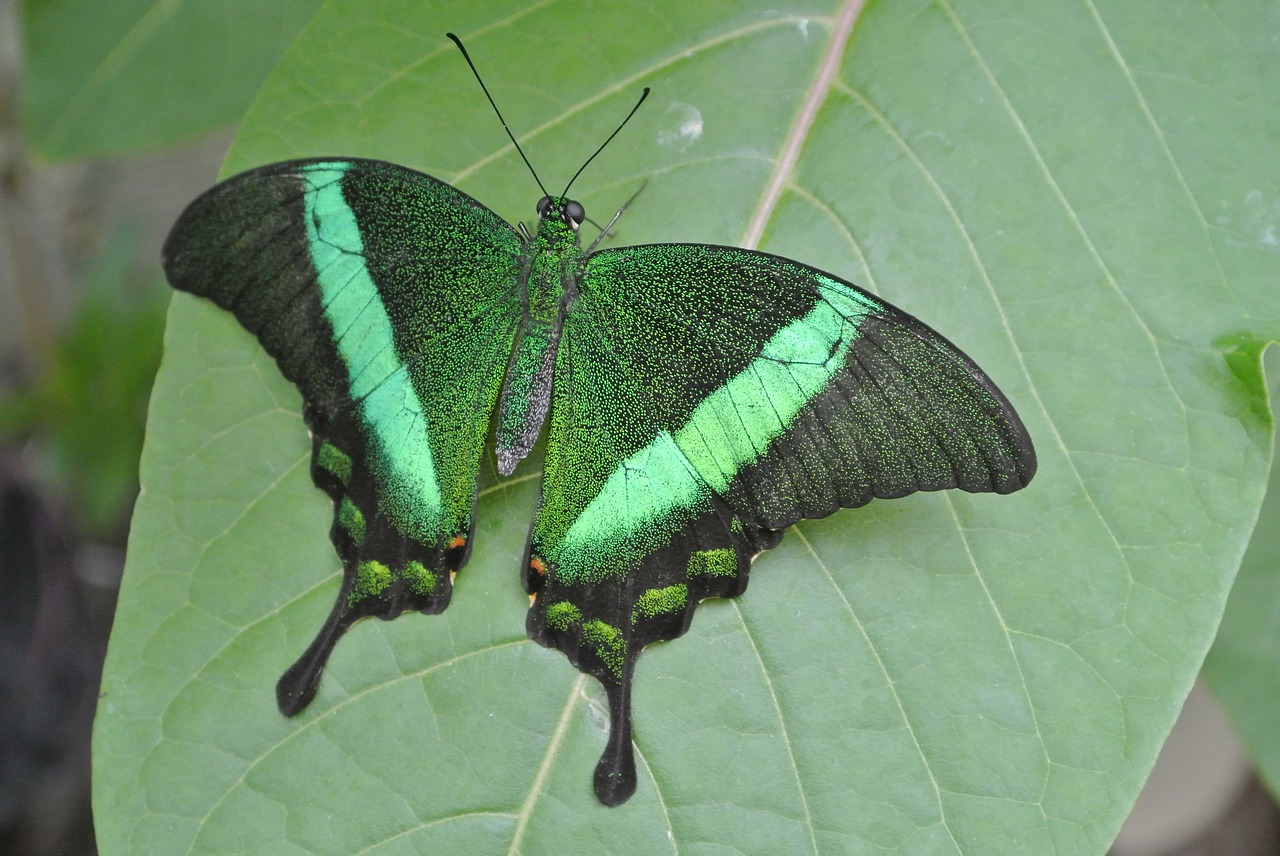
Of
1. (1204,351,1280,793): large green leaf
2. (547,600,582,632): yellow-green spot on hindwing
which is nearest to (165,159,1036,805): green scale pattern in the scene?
(547,600,582,632): yellow-green spot on hindwing

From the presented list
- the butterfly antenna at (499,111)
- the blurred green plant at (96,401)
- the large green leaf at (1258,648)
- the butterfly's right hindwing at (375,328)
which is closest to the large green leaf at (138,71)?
the butterfly's right hindwing at (375,328)

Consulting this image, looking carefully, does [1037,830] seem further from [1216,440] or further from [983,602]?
[1216,440]

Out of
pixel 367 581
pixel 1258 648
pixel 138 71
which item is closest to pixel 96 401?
pixel 138 71

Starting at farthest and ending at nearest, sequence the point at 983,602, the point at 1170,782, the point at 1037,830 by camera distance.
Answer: the point at 1170,782 < the point at 983,602 < the point at 1037,830

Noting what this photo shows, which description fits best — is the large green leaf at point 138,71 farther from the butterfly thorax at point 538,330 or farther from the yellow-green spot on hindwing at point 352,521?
the yellow-green spot on hindwing at point 352,521

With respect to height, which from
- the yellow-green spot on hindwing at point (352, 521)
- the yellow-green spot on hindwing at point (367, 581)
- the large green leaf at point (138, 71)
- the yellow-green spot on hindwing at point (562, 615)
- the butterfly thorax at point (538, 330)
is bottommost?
the yellow-green spot on hindwing at point (562, 615)

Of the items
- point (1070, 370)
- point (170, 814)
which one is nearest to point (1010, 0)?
point (1070, 370)
